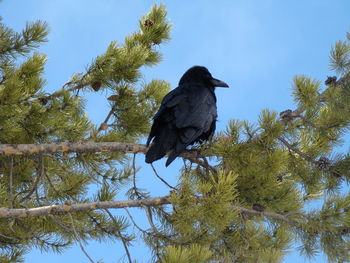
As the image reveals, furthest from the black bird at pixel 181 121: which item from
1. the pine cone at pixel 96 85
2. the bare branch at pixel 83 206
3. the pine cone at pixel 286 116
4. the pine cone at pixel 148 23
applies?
the pine cone at pixel 148 23

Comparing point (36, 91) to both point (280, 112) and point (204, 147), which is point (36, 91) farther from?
point (280, 112)

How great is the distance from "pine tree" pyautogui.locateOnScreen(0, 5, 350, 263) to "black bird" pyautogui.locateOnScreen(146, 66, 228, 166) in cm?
16

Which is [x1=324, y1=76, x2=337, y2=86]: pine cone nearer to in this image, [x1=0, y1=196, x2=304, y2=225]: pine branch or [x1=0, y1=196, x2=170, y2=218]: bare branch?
[x1=0, y1=196, x2=304, y2=225]: pine branch

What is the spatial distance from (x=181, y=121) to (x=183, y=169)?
1.60ft

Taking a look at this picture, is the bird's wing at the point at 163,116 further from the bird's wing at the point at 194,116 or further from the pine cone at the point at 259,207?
the pine cone at the point at 259,207

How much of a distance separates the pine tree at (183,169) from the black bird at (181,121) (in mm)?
157

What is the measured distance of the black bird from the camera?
3492 mm

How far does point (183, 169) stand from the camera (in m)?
3.88

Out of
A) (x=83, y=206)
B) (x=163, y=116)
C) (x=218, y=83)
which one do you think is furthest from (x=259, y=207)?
(x=218, y=83)

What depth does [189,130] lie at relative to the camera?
356 cm

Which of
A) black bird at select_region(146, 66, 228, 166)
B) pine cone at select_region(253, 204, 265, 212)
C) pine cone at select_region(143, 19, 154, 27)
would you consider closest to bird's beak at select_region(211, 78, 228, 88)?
black bird at select_region(146, 66, 228, 166)

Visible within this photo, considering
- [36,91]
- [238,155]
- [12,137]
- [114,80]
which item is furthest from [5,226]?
[238,155]

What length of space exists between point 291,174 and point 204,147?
3.16 feet

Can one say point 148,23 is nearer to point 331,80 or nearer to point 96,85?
point 96,85
